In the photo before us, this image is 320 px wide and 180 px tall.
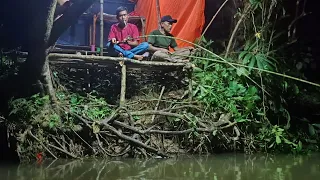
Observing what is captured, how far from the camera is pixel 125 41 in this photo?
7.05 meters

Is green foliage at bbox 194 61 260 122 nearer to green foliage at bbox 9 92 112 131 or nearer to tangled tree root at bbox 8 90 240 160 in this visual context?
tangled tree root at bbox 8 90 240 160

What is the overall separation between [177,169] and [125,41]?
3.18 meters

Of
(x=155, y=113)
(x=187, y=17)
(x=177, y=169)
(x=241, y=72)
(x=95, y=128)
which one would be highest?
(x=187, y=17)

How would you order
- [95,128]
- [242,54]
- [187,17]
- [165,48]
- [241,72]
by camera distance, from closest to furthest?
[95,128] → [241,72] → [242,54] → [165,48] → [187,17]

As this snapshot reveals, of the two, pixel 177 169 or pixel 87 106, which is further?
pixel 87 106

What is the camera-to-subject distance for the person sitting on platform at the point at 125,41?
6621mm

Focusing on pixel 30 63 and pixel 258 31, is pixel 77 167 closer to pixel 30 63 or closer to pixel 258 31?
pixel 30 63

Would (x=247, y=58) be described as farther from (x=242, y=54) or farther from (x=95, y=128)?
(x=95, y=128)

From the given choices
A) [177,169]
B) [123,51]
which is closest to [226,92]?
[123,51]

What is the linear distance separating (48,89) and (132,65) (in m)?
1.15

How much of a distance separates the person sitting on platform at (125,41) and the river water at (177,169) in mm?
2079

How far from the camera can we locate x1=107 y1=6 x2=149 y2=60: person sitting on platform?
6.62 metres

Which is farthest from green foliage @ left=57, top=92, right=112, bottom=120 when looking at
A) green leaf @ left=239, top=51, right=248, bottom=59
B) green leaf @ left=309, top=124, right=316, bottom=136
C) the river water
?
green leaf @ left=309, top=124, right=316, bottom=136

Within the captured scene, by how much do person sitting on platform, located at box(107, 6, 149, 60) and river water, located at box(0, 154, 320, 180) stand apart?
208 centimetres
